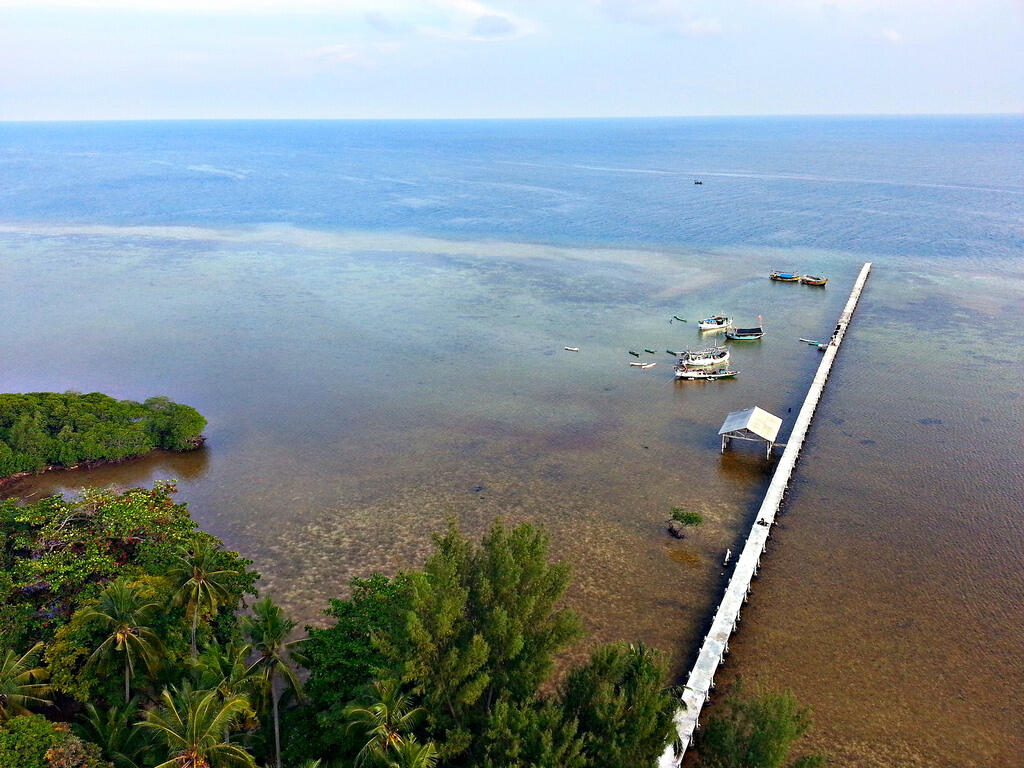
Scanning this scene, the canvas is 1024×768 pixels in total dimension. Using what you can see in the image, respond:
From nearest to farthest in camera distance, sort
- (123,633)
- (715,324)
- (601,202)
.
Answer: (123,633)
(715,324)
(601,202)

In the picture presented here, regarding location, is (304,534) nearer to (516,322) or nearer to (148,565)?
(148,565)

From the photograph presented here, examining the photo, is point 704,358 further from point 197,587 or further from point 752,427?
point 197,587

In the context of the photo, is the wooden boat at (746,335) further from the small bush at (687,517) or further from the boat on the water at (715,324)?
the small bush at (687,517)

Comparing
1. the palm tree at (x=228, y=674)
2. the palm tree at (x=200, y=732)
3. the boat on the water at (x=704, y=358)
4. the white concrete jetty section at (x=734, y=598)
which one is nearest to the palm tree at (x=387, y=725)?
the palm tree at (x=200, y=732)

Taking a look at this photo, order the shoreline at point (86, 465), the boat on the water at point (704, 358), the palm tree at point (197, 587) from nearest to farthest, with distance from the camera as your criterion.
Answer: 1. the palm tree at point (197, 587)
2. the shoreline at point (86, 465)
3. the boat on the water at point (704, 358)

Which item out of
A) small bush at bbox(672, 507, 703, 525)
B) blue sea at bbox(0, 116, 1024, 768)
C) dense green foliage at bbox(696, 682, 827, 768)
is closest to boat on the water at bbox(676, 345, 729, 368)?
blue sea at bbox(0, 116, 1024, 768)

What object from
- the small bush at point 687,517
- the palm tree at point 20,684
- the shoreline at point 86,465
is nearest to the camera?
the palm tree at point 20,684

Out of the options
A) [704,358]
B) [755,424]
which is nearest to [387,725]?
[755,424]

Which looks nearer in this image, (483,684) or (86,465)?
(483,684)
